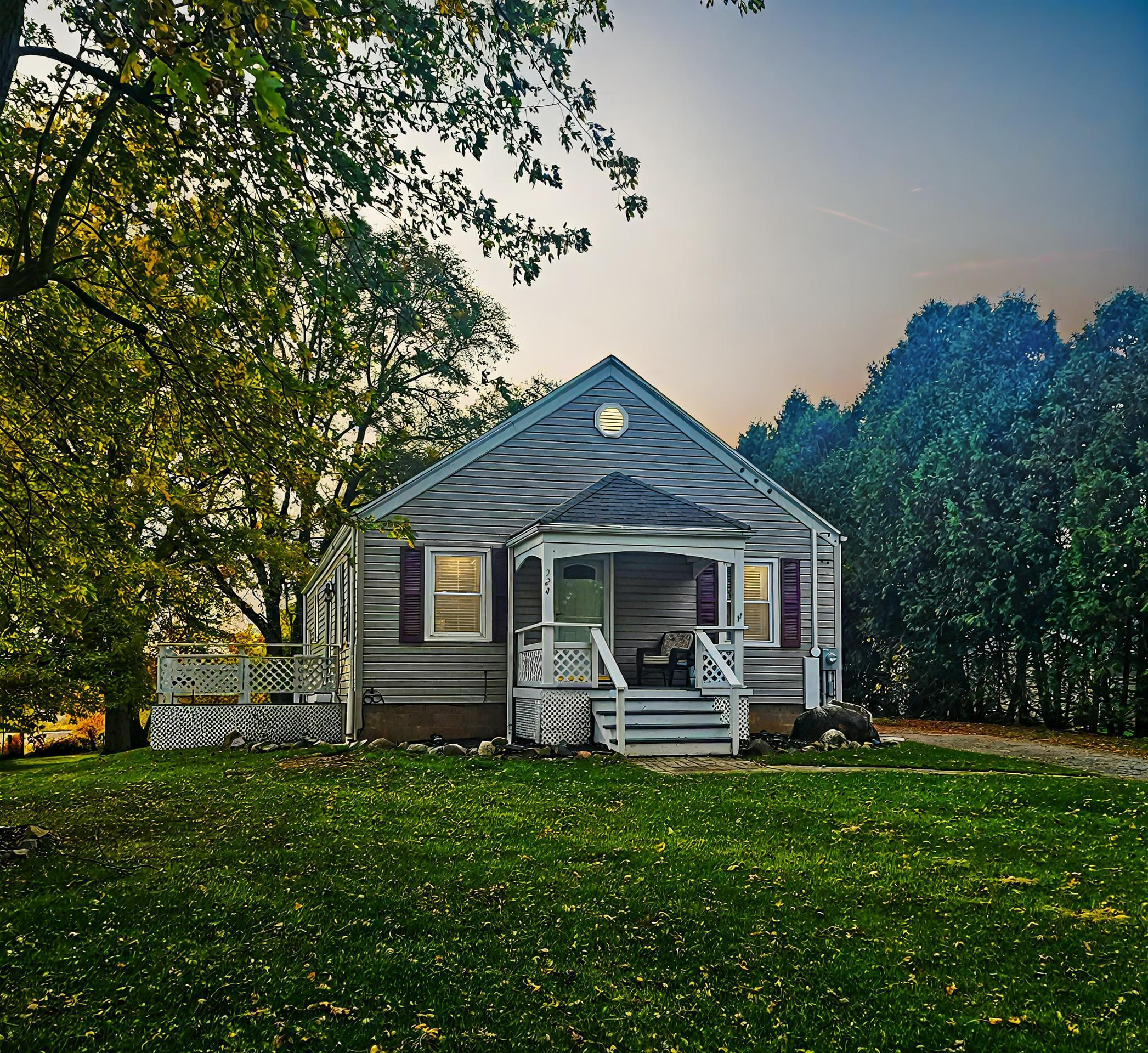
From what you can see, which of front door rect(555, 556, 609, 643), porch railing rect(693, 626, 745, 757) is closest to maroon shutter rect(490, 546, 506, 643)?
front door rect(555, 556, 609, 643)

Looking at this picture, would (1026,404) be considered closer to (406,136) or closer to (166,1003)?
(406,136)

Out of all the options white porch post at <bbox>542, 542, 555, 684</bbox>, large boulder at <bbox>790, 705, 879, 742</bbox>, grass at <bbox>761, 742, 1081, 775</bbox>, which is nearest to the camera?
grass at <bbox>761, 742, 1081, 775</bbox>

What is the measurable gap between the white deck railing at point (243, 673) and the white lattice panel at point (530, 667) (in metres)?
3.71

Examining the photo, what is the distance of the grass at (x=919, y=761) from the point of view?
13.1 m

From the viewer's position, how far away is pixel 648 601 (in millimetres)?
17750

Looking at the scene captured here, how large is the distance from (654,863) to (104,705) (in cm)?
1863

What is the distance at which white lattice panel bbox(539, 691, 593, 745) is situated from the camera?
14867 mm

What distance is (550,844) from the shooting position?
7.61 metres

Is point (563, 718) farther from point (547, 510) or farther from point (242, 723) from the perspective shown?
point (242, 723)

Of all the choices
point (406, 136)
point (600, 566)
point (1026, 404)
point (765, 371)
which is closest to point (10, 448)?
point (406, 136)

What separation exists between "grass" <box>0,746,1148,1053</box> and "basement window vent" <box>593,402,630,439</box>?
916 centimetres

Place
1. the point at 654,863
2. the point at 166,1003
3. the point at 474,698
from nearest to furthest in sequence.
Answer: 1. the point at 166,1003
2. the point at 654,863
3. the point at 474,698

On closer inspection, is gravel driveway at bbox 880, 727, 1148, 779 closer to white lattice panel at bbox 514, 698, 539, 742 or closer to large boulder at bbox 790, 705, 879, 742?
large boulder at bbox 790, 705, 879, 742

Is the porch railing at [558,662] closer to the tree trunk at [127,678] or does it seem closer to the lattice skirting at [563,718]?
the lattice skirting at [563,718]
